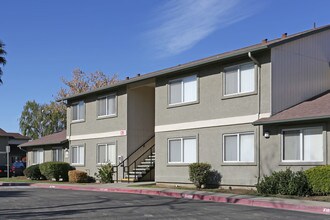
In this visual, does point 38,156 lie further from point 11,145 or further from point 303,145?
point 11,145

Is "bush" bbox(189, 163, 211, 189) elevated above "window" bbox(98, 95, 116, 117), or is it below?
below

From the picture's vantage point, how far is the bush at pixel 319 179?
54.1ft

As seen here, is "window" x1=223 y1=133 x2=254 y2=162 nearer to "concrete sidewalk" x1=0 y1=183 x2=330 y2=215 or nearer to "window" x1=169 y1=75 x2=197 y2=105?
"concrete sidewalk" x1=0 y1=183 x2=330 y2=215

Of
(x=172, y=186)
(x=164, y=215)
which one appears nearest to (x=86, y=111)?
(x=172, y=186)

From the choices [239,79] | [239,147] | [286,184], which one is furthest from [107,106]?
[286,184]

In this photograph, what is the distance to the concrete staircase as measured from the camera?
26.8 meters

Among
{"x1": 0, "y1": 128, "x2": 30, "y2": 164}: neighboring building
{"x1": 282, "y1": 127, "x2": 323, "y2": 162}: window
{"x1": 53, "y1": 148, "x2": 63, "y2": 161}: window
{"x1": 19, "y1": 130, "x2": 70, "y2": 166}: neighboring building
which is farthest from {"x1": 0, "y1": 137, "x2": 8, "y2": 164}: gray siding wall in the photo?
{"x1": 282, "y1": 127, "x2": 323, "y2": 162}: window

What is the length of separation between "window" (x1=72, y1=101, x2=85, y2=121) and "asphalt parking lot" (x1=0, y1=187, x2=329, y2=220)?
1456cm

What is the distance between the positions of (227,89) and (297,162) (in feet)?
15.6

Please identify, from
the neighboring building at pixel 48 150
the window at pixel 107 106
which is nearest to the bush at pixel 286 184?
the window at pixel 107 106

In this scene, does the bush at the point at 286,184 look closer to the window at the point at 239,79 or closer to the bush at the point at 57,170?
the window at the point at 239,79

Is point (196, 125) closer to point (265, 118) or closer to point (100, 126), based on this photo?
point (265, 118)

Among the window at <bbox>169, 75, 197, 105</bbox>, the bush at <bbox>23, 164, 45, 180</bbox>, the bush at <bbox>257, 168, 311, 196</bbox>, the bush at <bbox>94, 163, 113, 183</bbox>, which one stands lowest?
the bush at <bbox>23, 164, 45, 180</bbox>

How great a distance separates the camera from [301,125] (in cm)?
1811
